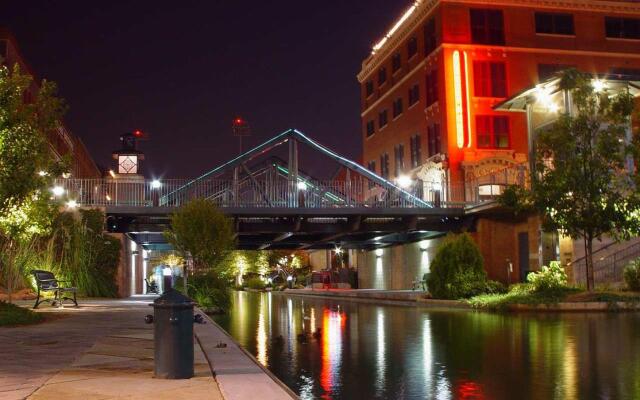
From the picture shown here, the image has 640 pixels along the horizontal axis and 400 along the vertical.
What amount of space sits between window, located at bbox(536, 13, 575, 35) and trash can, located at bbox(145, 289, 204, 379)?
1849 inches

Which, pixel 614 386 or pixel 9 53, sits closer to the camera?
pixel 614 386

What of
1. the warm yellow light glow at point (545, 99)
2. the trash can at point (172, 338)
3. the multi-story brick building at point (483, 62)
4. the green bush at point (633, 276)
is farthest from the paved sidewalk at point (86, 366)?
the multi-story brick building at point (483, 62)

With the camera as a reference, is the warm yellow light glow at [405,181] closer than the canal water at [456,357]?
No

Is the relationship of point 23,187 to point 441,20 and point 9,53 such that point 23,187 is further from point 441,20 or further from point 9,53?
point 9,53

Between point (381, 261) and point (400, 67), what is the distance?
575 inches

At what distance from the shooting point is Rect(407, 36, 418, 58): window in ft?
175

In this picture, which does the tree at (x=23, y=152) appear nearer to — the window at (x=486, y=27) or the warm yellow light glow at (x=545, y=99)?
the warm yellow light glow at (x=545, y=99)

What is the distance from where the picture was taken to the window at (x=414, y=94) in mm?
52781

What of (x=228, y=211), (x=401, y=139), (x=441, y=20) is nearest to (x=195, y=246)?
(x=228, y=211)

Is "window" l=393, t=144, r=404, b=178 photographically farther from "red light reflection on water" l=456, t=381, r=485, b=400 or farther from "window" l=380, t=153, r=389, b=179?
"red light reflection on water" l=456, t=381, r=485, b=400

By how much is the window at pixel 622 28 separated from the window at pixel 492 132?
1102 cm

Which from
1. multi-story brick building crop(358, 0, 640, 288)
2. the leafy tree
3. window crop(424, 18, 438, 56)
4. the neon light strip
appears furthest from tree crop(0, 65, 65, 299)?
window crop(424, 18, 438, 56)

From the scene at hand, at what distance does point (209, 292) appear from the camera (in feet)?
76.8

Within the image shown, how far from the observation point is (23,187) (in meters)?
15.1
